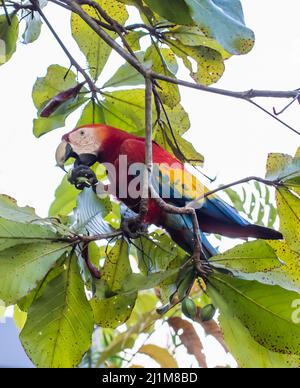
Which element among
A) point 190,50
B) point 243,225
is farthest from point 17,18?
point 243,225

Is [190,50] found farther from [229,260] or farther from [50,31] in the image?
[229,260]

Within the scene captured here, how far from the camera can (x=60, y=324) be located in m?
0.96

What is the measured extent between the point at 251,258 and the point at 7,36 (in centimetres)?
64

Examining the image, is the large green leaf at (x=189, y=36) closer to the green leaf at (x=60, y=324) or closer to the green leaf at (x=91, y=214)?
the green leaf at (x=91, y=214)

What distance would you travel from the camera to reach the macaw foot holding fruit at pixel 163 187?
3.92 feet

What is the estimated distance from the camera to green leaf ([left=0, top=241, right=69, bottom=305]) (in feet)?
2.96

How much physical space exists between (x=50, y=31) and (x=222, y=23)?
373 millimetres

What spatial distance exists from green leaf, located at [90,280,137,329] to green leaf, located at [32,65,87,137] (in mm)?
390

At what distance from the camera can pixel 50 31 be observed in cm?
120

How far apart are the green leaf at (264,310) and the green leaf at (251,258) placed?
0.03m

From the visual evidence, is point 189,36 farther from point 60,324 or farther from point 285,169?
point 60,324

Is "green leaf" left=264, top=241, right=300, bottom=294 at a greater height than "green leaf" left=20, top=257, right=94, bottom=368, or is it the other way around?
"green leaf" left=20, top=257, right=94, bottom=368

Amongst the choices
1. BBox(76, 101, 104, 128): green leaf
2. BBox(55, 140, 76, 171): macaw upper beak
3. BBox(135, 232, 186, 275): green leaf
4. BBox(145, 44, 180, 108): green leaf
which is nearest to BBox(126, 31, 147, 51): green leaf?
BBox(145, 44, 180, 108): green leaf

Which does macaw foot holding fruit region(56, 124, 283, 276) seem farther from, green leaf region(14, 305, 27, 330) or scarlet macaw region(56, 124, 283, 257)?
green leaf region(14, 305, 27, 330)
